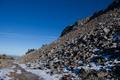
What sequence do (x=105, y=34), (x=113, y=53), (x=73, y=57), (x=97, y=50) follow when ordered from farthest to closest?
(x=105, y=34)
(x=73, y=57)
(x=97, y=50)
(x=113, y=53)

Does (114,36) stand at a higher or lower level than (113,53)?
higher

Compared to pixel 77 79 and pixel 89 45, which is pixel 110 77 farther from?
pixel 89 45

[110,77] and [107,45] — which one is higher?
[107,45]

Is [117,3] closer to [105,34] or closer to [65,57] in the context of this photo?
[105,34]

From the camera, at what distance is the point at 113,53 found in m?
31.2

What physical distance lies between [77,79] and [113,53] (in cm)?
781

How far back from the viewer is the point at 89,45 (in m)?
39.7

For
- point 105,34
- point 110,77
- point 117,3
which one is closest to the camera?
point 110,77

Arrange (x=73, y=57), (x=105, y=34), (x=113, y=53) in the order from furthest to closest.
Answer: (x=105, y=34) < (x=73, y=57) < (x=113, y=53)

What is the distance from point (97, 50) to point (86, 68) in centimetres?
741

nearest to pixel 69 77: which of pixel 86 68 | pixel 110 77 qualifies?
pixel 86 68

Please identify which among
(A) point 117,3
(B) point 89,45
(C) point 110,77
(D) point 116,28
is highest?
(A) point 117,3

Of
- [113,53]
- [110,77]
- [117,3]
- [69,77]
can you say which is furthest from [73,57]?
[117,3]

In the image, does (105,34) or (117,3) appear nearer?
(105,34)
